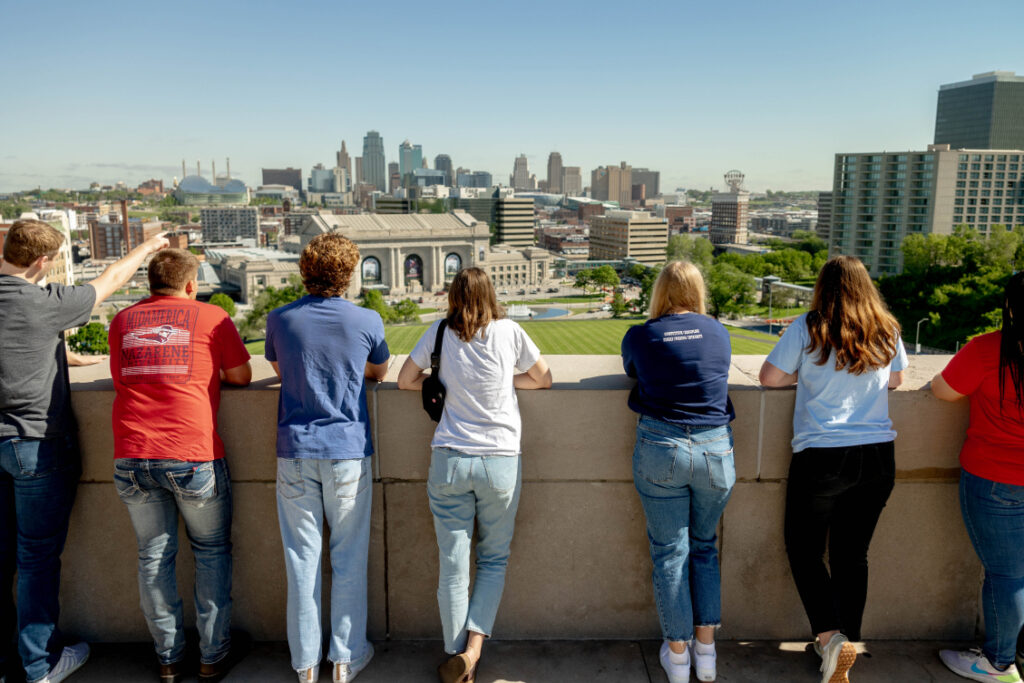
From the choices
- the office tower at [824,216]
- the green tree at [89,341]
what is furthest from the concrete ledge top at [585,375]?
the office tower at [824,216]

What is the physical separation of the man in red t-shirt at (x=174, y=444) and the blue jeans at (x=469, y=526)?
29.8 inches

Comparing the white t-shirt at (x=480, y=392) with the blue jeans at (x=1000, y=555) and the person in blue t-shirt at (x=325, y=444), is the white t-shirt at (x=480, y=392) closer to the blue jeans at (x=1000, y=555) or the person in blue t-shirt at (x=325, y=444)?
the person in blue t-shirt at (x=325, y=444)

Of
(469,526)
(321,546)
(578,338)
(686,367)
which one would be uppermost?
(686,367)

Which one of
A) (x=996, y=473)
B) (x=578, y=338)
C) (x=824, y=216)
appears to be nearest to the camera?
(x=996, y=473)

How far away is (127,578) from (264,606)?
0.53m

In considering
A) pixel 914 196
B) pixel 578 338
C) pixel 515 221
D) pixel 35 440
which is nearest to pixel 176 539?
pixel 35 440

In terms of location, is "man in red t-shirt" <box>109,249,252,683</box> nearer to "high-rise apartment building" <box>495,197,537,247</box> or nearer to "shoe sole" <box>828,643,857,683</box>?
"shoe sole" <box>828,643,857,683</box>

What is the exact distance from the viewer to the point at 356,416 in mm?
2480

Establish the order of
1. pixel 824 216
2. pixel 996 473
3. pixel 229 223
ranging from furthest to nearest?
pixel 229 223
pixel 824 216
pixel 996 473

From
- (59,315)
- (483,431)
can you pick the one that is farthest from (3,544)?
(483,431)

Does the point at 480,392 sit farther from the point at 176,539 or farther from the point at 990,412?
the point at 990,412

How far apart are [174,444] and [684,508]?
5.47 ft

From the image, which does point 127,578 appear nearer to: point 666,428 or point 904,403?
point 666,428

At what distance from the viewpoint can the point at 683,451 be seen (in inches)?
94.7
